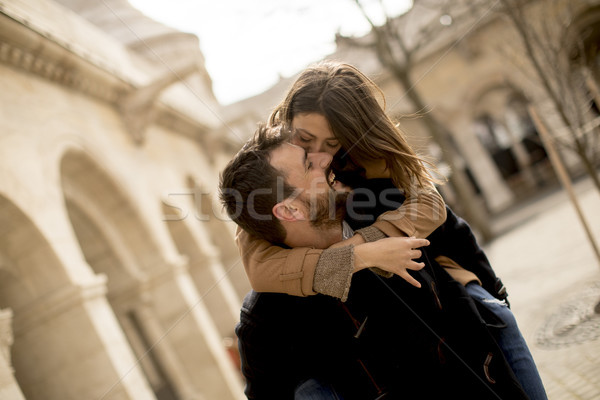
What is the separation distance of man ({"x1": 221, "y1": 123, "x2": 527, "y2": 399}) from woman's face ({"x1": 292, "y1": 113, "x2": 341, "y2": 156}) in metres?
0.29

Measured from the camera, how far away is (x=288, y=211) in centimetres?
198

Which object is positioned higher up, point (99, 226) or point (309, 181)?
point (99, 226)

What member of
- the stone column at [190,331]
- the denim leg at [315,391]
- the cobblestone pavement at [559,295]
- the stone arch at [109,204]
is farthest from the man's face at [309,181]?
the stone column at [190,331]

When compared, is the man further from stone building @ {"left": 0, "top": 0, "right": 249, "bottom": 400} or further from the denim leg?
stone building @ {"left": 0, "top": 0, "right": 249, "bottom": 400}

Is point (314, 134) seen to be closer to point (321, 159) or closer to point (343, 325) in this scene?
point (321, 159)

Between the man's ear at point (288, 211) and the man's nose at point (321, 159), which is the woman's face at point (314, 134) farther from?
the man's ear at point (288, 211)

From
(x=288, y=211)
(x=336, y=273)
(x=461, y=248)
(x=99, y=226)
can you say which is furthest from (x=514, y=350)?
(x=99, y=226)

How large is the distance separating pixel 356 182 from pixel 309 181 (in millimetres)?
303

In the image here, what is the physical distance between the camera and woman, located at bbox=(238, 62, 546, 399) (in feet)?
5.68

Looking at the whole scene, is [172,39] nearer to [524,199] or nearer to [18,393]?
[524,199]

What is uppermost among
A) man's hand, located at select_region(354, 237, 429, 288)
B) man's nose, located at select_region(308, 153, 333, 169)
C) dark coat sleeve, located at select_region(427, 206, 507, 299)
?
man's nose, located at select_region(308, 153, 333, 169)

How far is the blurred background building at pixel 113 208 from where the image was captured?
519 centimetres

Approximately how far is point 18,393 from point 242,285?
422 inches

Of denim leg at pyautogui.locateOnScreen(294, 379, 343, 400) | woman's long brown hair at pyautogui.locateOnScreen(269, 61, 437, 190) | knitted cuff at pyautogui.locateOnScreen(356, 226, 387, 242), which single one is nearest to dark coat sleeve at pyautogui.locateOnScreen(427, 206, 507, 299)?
woman's long brown hair at pyautogui.locateOnScreen(269, 61, 437, 190)
